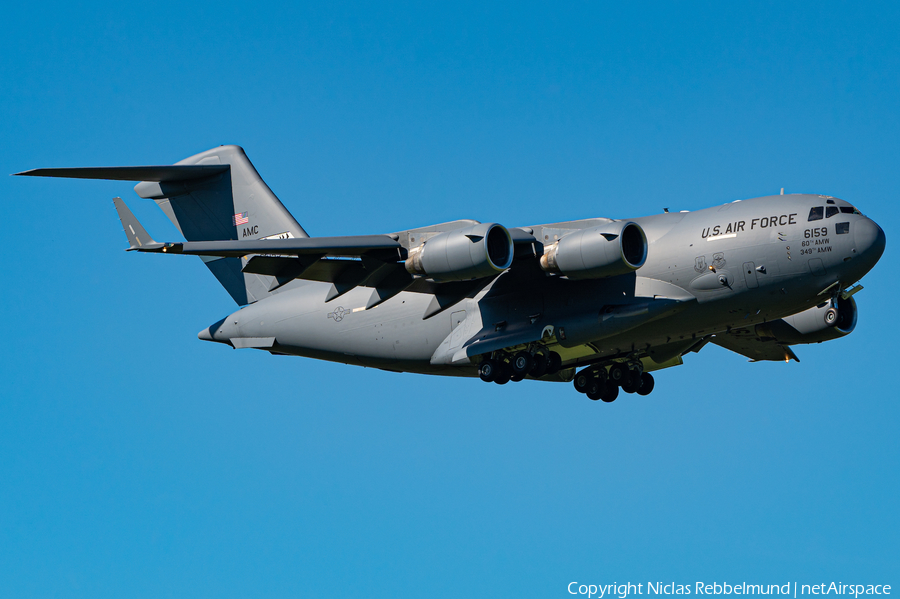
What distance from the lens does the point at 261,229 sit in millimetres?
17656

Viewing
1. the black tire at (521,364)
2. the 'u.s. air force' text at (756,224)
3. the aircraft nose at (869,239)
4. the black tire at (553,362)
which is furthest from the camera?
the black tire at (553,362)

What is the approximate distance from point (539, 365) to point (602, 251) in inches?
91.8

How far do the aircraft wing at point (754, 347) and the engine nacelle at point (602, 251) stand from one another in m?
4.33

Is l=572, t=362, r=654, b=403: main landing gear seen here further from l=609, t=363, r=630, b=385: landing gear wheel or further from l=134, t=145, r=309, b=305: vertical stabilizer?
l=134, t=145, r=309, b=305: vertical stabilizer

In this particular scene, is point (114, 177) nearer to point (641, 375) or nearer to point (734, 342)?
A: point (641, 375)

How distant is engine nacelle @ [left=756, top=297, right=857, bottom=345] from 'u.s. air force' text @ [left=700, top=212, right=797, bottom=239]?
116 inches

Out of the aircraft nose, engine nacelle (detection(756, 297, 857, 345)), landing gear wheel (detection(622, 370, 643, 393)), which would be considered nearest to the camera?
the aircraft nose

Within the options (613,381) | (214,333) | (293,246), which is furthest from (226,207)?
(613,381)

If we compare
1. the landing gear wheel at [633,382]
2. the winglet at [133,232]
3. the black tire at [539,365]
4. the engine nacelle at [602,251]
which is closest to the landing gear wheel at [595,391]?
the landing gear wheel at [633,382]

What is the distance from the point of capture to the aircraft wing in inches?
658

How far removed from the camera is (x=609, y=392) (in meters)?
16.0

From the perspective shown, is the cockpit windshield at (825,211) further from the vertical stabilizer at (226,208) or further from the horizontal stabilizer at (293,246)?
the vertical stabilizer at (226,208)

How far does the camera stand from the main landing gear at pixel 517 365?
1429 centimetres

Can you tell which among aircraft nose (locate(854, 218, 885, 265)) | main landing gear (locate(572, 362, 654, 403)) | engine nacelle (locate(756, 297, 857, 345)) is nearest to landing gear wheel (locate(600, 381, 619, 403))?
main landing gear (locate(572, 362, 654, 403))
